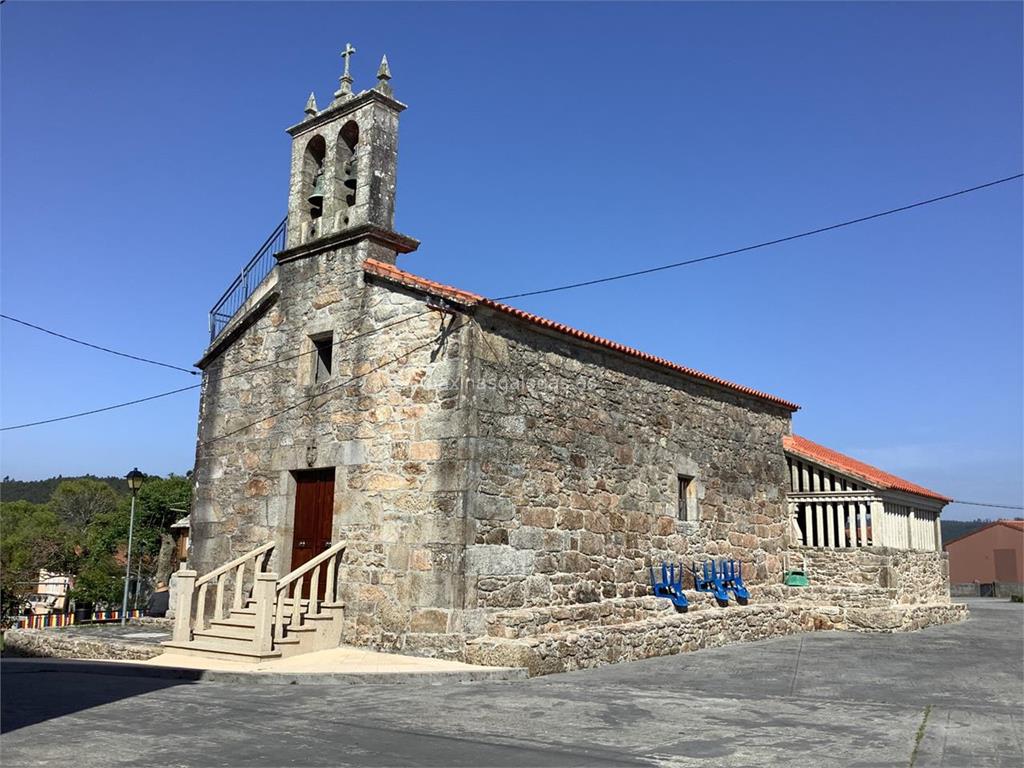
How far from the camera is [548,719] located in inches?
266

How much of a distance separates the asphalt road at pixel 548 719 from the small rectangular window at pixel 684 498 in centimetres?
361

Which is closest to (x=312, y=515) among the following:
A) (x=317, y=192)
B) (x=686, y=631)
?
(x=317, y=192)

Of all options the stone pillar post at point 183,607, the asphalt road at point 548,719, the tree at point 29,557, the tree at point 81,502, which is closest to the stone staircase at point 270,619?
the stone pillar post at point 183,607

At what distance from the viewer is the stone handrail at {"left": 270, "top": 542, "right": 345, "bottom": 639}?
392 inches

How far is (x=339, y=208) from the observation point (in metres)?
12.3

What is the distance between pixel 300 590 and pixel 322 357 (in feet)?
11.4

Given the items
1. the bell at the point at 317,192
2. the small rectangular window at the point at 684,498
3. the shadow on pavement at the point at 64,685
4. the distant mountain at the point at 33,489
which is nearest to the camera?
the shadow on pavement at the point at 64,685

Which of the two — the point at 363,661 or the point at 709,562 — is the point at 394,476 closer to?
the point at 363,661

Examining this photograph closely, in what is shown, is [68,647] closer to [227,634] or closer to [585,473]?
[227,634]

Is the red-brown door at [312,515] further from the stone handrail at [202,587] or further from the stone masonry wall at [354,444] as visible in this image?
the stone handrail at [202,587]

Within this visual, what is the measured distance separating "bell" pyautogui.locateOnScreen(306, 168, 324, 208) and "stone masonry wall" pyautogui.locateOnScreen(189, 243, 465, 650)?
39.3 inches

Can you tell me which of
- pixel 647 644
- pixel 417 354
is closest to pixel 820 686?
pixel 647 644

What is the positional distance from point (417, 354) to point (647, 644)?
512cm

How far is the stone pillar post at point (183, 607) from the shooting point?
10547mm
